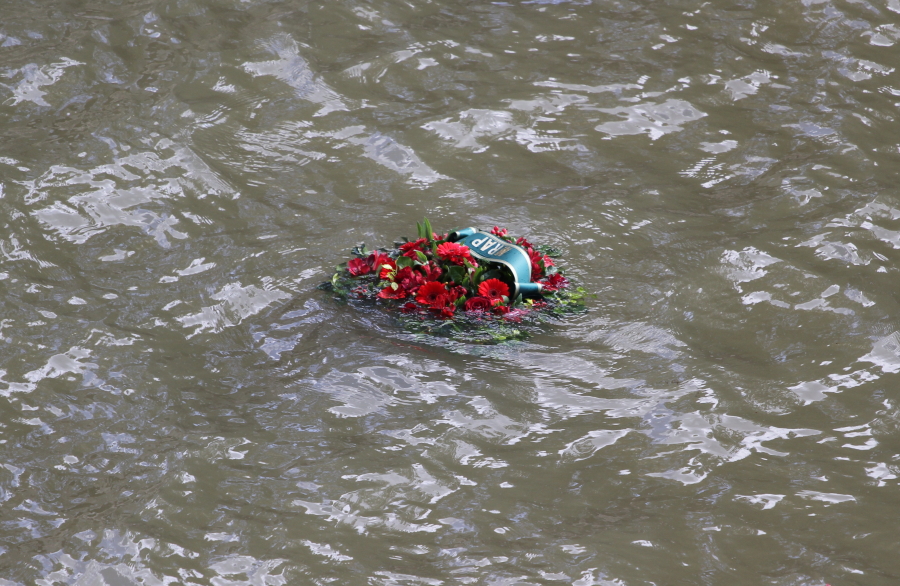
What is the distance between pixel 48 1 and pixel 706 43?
16.7ft

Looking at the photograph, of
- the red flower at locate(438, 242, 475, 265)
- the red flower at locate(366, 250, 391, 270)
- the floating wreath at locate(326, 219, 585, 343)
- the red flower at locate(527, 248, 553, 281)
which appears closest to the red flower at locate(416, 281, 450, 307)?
the floating wreath at locate(326, 219, 585, 343)

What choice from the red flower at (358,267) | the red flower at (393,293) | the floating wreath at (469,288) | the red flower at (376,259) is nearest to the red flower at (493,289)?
the floating wreath at (469,288)

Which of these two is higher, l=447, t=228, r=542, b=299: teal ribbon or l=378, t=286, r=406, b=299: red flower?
l=447, t=228, r=542, b=299: teal ribbon

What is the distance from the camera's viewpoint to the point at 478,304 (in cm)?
383

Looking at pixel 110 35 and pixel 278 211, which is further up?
pixel 110 35

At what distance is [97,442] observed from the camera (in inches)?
127

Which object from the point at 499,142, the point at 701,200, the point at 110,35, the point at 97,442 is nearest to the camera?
the point at 97,442

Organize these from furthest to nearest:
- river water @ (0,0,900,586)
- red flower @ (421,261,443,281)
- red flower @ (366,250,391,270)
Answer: red flower @ (366,250,391,270), red flower @ (421,261,443,281), river water @ (0,0,900,586)

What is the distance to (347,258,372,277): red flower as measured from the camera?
4.15m

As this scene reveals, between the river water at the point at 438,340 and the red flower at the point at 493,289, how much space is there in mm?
277

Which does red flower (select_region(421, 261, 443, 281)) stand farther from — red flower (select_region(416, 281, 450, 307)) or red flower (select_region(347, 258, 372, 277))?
red flower (select_region(347, 258, 372, 277))

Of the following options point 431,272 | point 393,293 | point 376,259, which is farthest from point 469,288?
point 376,259

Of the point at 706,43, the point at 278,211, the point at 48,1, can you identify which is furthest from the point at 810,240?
the point at 48,1

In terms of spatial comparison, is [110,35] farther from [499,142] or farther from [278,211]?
[499,142]
